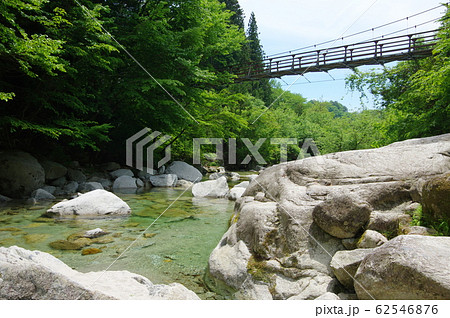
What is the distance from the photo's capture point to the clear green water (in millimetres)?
4035

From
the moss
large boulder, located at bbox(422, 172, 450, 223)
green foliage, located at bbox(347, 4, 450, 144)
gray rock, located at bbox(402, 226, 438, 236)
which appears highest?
green foliage, located at bbox(347, 4, 450, 144)

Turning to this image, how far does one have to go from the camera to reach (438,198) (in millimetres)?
2914

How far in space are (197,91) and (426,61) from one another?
10062mm

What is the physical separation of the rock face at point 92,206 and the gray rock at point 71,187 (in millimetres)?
3206

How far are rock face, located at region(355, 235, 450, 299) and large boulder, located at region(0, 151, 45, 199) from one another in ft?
32.2

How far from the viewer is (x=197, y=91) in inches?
570

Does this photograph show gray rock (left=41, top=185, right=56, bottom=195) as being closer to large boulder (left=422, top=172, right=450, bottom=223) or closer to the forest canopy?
the forest canopy

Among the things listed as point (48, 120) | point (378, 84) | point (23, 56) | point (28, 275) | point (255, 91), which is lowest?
point (28, 275)

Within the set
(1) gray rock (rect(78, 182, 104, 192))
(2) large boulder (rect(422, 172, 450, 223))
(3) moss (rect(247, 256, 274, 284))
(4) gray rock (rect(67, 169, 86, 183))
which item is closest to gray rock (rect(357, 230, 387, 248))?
(2) large boulder (rect(422, 172, 450, 223))

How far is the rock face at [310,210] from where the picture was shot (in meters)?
3.24

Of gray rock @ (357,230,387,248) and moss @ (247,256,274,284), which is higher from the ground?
gray rock @ (357,230,387,248)

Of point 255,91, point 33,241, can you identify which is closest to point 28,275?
point 33,241

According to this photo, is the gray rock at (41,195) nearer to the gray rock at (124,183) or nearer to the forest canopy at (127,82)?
the forest canopy at (127,82)

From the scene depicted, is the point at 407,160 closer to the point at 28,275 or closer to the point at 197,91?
the point at 28,275
